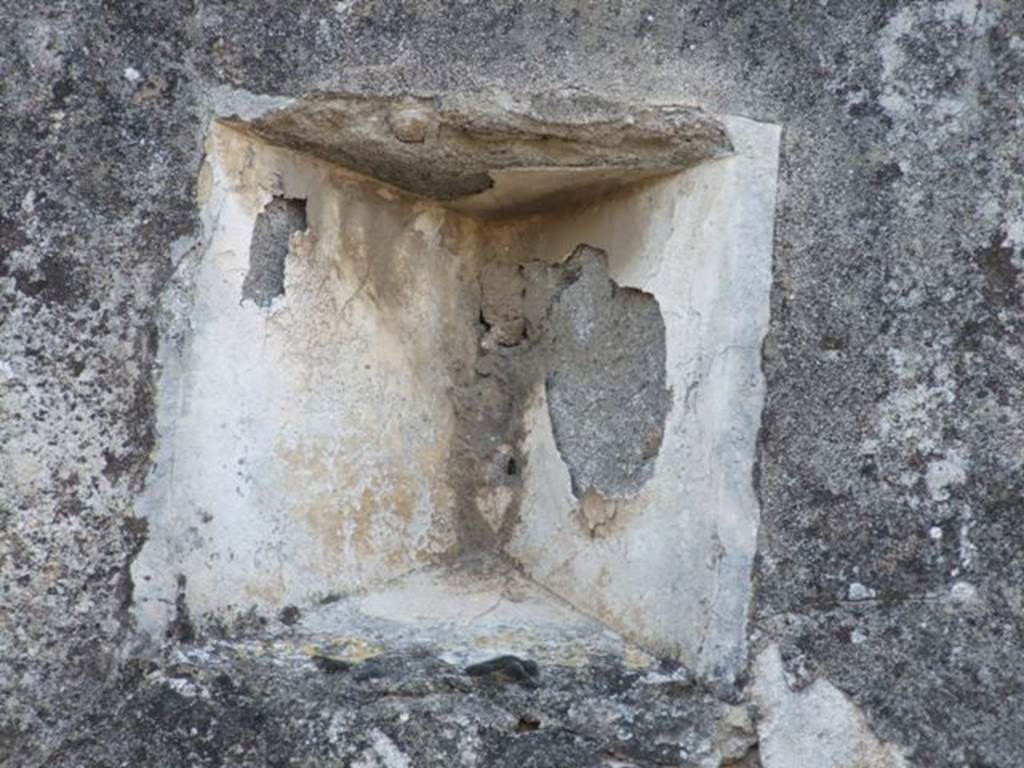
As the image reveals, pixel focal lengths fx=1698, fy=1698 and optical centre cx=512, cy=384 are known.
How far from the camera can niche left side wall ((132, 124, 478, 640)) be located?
2.19m

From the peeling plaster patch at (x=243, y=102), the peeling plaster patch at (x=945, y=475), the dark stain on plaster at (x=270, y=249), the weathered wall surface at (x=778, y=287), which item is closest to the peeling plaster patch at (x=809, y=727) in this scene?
the weathered wall surface at (x=778, y=287)

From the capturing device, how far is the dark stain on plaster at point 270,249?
228cm

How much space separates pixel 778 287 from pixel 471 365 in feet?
1.86

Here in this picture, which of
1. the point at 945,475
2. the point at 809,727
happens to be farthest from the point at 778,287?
the point at 809,727

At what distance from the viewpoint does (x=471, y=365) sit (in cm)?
260

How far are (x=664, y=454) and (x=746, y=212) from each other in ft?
1.11

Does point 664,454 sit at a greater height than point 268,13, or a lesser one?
lesser

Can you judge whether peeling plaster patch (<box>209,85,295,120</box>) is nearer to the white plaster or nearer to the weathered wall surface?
the weathered wall surface

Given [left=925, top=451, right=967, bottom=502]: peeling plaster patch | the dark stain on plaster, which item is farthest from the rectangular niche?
[left=925, top=451, right=967, bottom=502]: peeling plaster patch

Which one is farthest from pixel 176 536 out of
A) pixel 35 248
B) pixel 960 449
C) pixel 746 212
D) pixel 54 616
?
pixel 960 449

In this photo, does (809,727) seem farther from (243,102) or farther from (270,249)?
(243,102)

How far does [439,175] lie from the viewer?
2.40m

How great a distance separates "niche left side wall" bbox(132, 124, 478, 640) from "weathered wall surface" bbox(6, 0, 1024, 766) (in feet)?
0.17

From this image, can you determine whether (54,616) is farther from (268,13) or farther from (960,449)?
(960,449)
